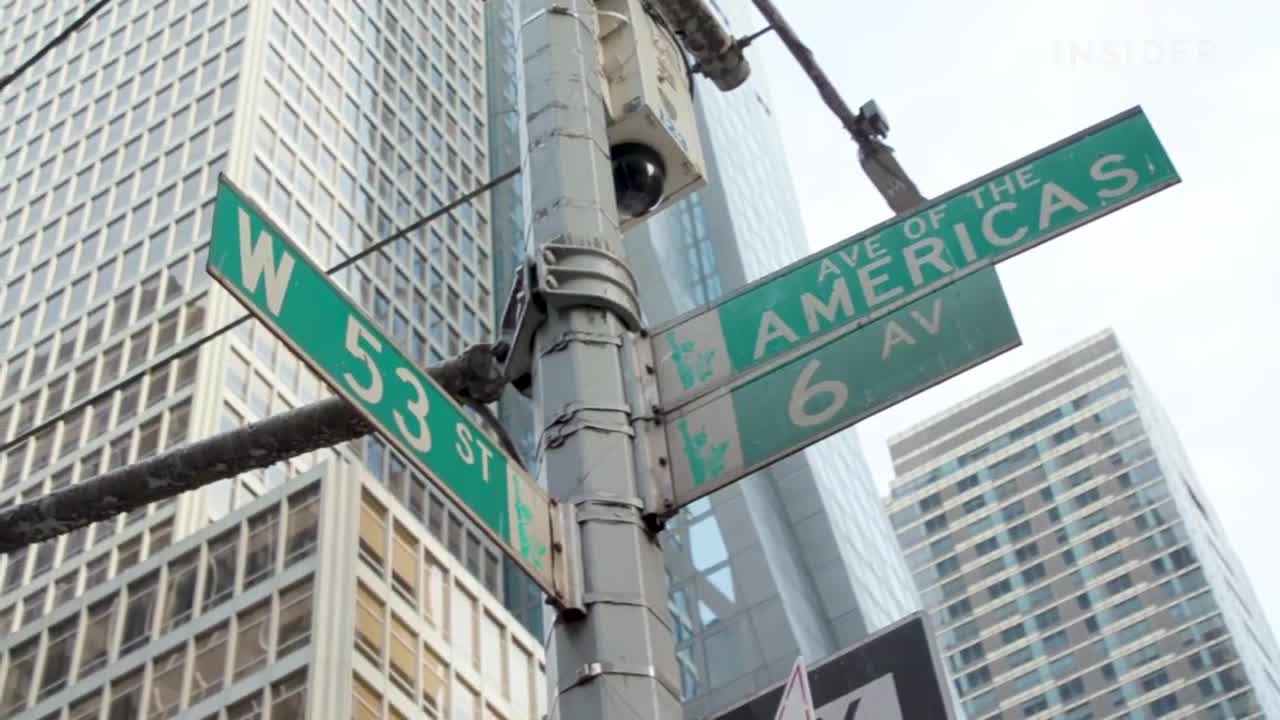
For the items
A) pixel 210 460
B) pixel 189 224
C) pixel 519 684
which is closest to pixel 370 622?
pixel 519 684

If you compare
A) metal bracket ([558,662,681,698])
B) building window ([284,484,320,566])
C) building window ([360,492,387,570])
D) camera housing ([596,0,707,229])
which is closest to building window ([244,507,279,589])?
building window ([284,484,320,566])

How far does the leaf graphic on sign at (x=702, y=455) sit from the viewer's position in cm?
472

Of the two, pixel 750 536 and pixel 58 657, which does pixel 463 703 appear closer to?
pixel 58 657

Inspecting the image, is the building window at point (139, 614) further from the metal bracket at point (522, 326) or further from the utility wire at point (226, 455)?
the metal bracket at point (522, 326)

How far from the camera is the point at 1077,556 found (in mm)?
118750

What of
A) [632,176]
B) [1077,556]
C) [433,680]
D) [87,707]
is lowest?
[632,176]

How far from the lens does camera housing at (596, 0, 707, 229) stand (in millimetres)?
5711

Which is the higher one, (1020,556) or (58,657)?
(1020,556)

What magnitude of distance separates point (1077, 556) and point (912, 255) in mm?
118549

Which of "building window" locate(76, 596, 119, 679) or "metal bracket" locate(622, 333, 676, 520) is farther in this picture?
"building window" locate(76, 596, 119, 679)

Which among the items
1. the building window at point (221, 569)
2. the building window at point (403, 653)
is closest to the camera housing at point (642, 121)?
the building window at point (403, 653)

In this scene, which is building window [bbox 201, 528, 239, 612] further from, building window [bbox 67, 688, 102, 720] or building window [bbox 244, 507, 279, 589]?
building window [bbox 67, 688, 102, 720]

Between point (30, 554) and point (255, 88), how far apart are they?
2172 centimetres

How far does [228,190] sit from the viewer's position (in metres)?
4.18
